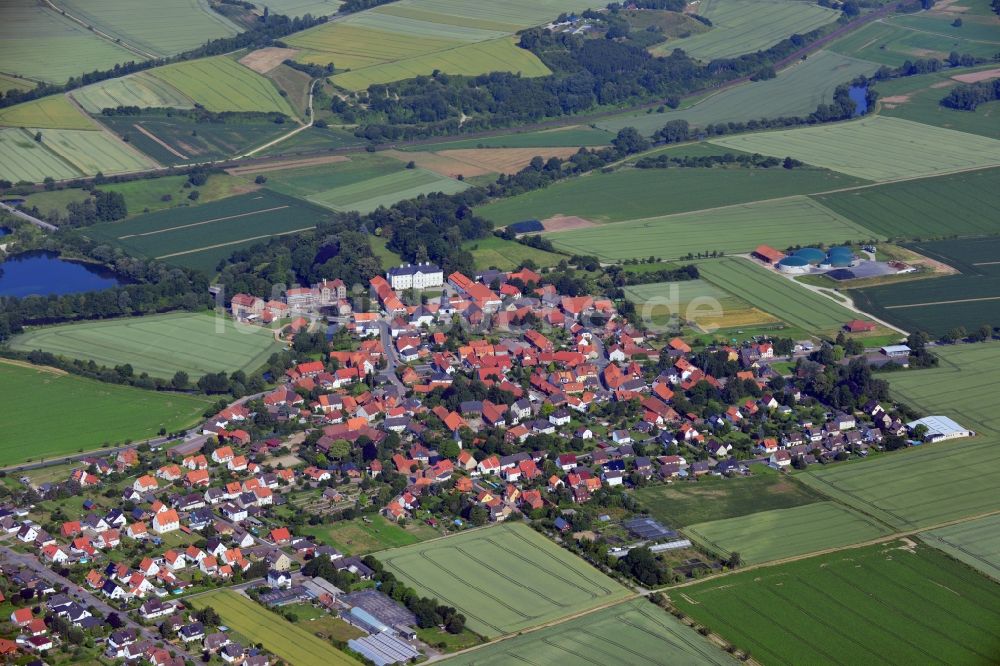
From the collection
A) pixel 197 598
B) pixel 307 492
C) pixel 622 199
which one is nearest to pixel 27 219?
pixel 622 199

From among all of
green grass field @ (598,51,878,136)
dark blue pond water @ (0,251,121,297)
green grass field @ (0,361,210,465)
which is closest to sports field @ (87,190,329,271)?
dark blue pond water @ (0,251,121,297)

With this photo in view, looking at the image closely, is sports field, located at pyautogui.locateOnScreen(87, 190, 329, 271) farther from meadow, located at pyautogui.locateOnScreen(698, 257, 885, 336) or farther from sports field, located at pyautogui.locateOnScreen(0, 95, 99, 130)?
meadow, located at pyautogui.locateOnScreen(698, 257, 885, 336)

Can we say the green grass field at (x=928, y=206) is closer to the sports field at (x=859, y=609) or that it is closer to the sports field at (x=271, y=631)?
the sports field at (x=859, y=609)

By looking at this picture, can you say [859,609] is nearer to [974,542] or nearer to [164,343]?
[974,542]

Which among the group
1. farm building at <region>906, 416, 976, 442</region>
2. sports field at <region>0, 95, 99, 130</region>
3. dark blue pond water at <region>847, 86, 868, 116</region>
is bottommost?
farm building at <region>906, 416, 976, 442</region>

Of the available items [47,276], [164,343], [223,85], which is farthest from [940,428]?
[223,85]

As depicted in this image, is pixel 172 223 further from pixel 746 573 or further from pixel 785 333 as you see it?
pixel 746 573
